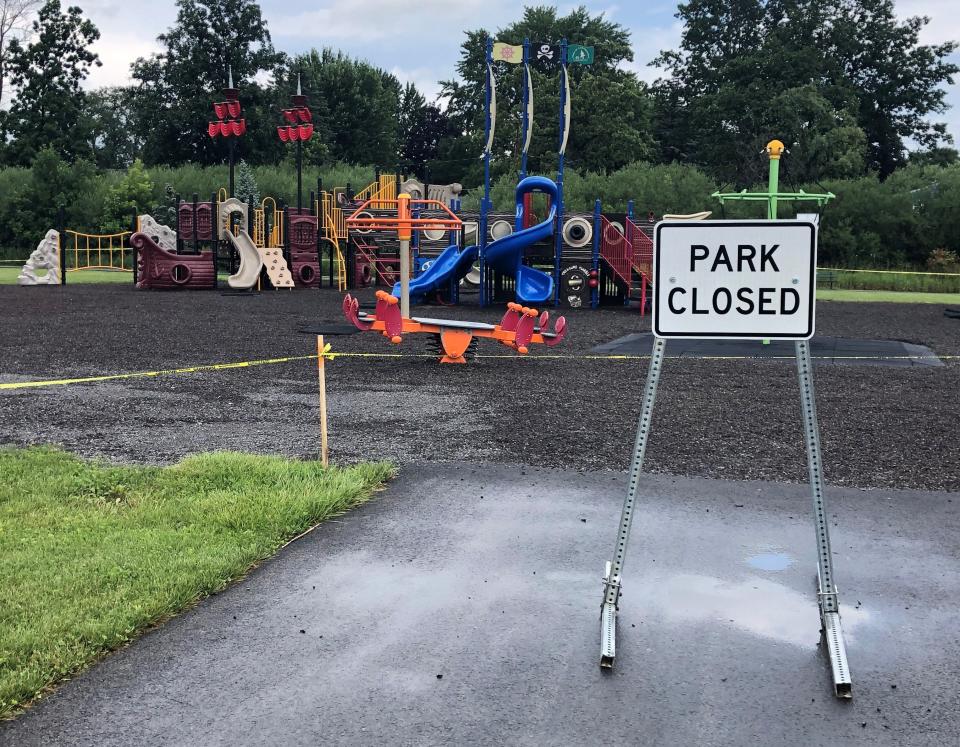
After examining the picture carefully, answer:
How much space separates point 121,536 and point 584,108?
64.9 meters

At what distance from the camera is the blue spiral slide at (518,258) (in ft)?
73.4

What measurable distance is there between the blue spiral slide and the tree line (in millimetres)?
32352

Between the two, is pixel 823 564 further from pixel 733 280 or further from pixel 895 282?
pixel 895 282

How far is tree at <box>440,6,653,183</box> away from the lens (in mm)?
66250

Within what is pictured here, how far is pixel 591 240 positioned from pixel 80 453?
1886 centimetres

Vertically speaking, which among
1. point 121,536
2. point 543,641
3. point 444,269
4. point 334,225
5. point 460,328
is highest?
point 334,225

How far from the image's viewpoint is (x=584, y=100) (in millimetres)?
66812

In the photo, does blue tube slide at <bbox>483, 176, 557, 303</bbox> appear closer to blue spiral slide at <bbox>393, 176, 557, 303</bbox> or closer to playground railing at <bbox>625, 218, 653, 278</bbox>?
blue spiral slide at <bbox>393, 176, 557, 303</bbox>

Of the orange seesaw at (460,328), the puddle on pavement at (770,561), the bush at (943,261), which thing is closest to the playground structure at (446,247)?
the orange seesaw at (460,328)

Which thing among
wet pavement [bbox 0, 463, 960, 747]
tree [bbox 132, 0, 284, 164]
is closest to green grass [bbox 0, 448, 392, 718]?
wet pavement [bbox 0, 463, 960, 747]

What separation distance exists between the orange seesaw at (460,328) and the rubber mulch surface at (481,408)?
0.38 meters

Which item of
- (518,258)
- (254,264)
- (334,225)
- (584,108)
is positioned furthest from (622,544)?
(584,108)

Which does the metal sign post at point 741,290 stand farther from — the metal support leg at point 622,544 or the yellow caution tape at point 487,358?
the yellow caution tape at point 487,358

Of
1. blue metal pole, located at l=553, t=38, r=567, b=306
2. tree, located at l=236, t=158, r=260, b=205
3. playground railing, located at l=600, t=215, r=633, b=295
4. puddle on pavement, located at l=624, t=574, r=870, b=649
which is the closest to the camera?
puddle on pavement, located at l=624, t=574, r=870, b=649
